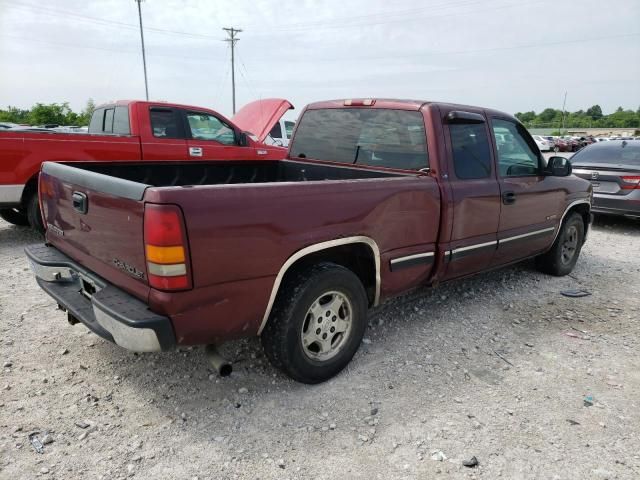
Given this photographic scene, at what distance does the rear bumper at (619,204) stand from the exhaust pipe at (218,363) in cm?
698

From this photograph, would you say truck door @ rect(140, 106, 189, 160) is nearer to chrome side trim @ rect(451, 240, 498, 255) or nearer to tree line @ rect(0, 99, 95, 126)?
chrome side trim @ rect(451, 240, 498, 255)

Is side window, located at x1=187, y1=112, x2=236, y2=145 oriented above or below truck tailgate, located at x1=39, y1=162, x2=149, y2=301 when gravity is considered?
above

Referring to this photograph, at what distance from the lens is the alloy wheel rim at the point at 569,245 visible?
536 cm

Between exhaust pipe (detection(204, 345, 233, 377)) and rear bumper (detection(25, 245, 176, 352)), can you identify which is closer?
rear bumper (detection(25, 245, 176, 352))

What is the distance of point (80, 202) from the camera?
2801mm

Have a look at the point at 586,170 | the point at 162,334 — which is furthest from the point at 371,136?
the point at 586,170

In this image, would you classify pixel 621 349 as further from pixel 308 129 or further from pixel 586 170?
pixel 586 170

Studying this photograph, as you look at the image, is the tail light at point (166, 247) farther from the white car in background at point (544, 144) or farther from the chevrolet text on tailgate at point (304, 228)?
the white car in background at point (544, 144)

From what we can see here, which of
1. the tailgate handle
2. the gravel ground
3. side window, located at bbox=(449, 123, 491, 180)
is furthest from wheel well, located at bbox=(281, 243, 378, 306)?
the tailgate handle

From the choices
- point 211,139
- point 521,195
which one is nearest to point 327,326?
point 521,195

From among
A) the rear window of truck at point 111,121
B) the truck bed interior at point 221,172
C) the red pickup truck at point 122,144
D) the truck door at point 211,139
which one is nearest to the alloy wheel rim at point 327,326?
the truck bed interior at point 221,172

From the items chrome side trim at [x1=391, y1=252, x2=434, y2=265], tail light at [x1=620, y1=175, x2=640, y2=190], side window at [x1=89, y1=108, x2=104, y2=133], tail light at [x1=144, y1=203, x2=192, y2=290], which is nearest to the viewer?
tail light at [x1=144, y1=203, x2=192, y2=290]

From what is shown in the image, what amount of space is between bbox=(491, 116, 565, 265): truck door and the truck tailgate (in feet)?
9.70

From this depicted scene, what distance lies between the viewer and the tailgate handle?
2762 millimetres
